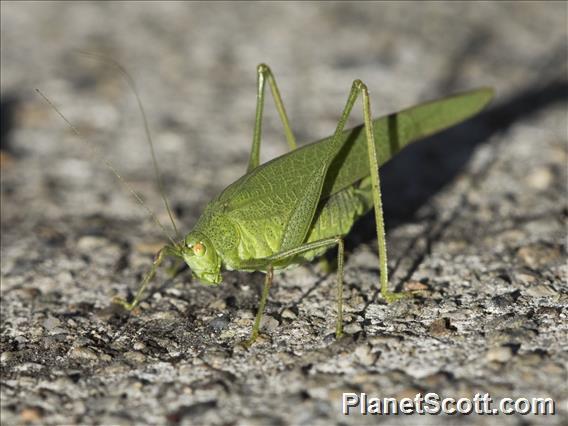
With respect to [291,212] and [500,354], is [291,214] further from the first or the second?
[500,354]

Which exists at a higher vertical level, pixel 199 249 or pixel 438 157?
pixel 438 157

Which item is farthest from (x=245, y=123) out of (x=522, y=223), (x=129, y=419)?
(x=129, y=419)

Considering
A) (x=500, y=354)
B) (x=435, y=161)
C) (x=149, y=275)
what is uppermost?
(x=435, y=161)

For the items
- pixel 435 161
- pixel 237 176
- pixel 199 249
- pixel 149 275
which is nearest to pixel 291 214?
pixel 199 249

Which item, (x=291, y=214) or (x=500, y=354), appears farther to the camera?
(x=291, y=214)

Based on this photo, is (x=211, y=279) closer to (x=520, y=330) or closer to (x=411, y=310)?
(x=411, y=310)

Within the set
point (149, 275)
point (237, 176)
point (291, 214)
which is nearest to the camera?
point (291, 214)

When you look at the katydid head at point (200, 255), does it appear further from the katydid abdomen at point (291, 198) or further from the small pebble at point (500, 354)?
the small pebble at point (500, 354)

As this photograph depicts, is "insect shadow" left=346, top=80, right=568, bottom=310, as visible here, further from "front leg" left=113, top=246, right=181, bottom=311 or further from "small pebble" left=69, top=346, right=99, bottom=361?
"small pebble" left=69, top=346, right=99, bottom=361
